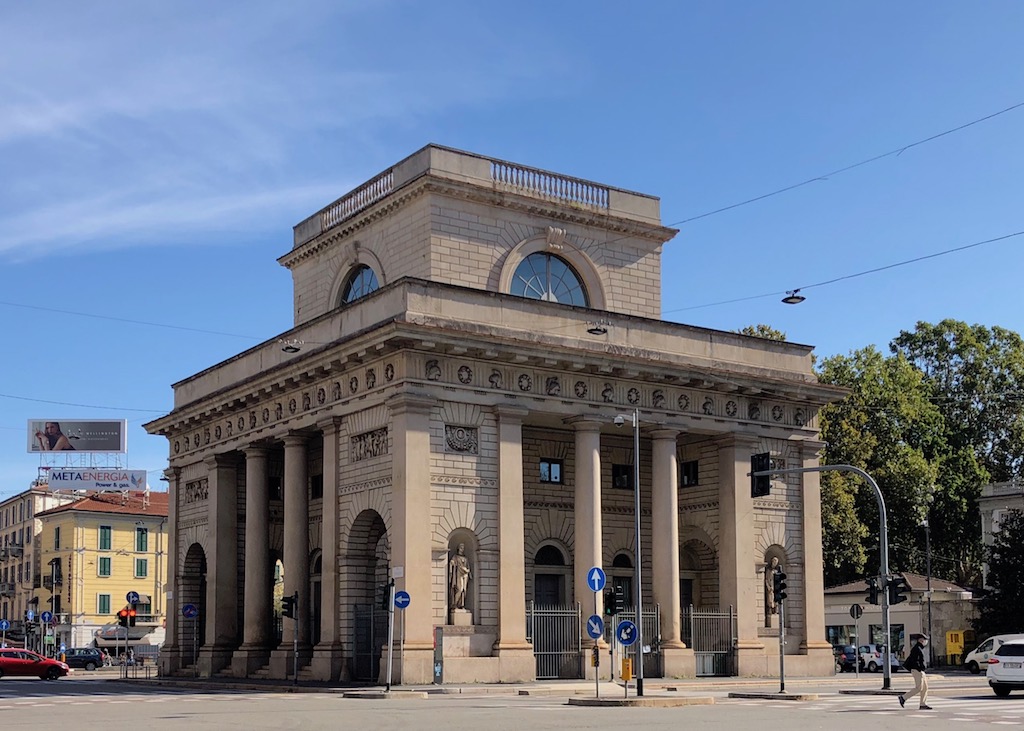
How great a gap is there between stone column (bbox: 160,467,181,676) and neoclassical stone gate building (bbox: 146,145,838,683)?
16cm

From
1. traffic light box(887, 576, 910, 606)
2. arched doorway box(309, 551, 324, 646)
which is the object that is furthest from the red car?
traffic light box(887, 576, 910, 606)

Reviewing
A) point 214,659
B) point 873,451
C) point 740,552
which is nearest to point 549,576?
point 740,552

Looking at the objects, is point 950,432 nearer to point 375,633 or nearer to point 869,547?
point 869,547

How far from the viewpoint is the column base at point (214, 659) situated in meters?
48.8

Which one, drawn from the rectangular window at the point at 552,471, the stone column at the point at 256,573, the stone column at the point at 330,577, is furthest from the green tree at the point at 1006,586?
the stone column at the point at 330,577

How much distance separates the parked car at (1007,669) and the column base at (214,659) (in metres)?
26.8

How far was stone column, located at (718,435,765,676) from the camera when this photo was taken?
147 feet

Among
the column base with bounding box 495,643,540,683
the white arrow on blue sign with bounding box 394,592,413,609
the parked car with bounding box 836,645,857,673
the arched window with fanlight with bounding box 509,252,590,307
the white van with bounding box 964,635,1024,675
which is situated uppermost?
the arched window with fanlight with bounding box 509,252,590,307

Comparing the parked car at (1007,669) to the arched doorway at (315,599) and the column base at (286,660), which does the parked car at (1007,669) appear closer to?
the column base at (286,660)

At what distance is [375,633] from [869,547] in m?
42.2

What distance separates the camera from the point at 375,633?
42156 mm

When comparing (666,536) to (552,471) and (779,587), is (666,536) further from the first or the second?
(779,587)

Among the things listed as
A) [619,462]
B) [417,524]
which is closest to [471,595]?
[417,524]

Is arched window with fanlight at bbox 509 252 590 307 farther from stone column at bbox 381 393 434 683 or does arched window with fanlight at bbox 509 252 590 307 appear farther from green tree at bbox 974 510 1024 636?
green tree at bbox 974 510 1024 636
